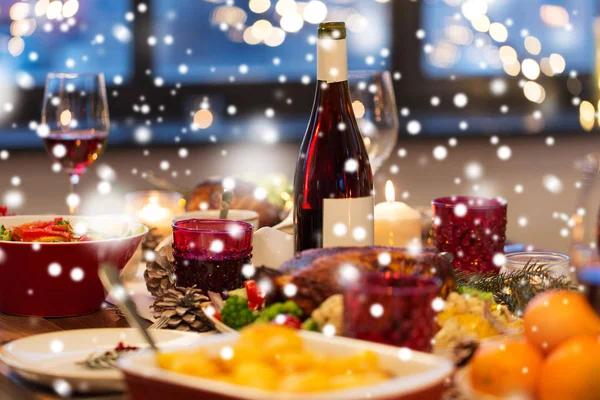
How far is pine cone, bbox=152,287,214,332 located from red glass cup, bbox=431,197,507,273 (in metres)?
0.40

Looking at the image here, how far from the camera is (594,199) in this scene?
729mm

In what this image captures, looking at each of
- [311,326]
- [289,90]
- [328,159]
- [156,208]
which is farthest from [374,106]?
[289,90]

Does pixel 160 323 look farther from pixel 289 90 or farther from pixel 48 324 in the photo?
pixel 289 90

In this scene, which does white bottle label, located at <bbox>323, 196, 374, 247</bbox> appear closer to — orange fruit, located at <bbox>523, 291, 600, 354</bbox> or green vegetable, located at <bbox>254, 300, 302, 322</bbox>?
green vegetable, located at <bbox>254, 300, 302, 322</bbox>

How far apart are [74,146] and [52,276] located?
467 millimetres

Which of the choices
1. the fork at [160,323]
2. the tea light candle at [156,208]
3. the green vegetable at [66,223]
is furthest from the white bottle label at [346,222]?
the tea light candle at [156,208]

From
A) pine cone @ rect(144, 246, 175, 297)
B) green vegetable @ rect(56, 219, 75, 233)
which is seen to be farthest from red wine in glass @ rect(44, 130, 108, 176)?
→ pine cone @ rect(144, 246, 175, 297)

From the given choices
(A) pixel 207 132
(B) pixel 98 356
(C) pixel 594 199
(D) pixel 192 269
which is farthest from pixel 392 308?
(A) pixel 207 132

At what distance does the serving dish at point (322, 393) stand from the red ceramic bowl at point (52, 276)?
46cm

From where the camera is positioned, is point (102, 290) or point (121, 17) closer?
point (102, 290)

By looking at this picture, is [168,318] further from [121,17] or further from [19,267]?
[121,17]

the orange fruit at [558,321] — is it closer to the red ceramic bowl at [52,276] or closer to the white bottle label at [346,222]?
the white bottle label at [346,222]

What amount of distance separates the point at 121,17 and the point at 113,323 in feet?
7.81

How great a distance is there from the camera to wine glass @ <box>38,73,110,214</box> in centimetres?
150
